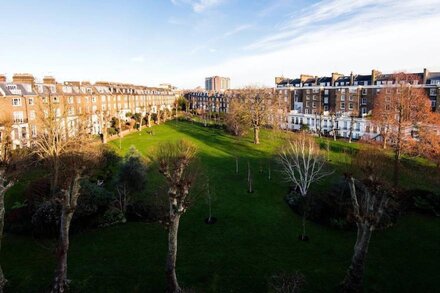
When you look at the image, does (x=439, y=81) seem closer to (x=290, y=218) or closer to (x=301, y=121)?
(x=301, y=121)

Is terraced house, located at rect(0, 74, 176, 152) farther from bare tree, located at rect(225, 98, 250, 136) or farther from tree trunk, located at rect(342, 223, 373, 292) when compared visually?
tree trunk, located at rect(342, 223, 373, 292)

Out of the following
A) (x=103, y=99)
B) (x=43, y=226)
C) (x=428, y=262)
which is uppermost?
(x=103, y=99)

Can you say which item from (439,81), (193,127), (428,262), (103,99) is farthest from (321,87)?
(428,262)

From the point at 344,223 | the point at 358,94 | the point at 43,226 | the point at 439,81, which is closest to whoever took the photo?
the point at 43,226

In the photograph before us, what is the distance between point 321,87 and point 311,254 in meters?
69.4

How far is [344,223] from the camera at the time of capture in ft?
87.9

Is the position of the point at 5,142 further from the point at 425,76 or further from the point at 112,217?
the point at 425,76

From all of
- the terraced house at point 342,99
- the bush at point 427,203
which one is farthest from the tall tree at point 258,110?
the bush at point 427,203

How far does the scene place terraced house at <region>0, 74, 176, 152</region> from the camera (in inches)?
1859

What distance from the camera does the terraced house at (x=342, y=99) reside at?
65.8m

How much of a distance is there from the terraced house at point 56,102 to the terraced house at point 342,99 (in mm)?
49543

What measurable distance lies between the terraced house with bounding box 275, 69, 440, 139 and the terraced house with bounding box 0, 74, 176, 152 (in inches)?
1951

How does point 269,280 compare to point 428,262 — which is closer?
point 269,280

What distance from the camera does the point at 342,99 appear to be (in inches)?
3115
